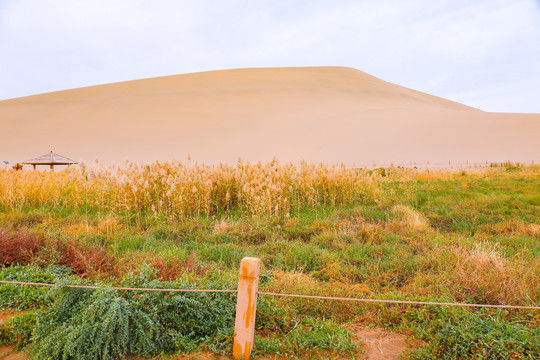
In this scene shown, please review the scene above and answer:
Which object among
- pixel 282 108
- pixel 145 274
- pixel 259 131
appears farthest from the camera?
pixel 282 108

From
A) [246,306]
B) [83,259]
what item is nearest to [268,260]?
[83,259]

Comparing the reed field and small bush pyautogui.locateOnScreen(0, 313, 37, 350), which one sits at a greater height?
the reed field

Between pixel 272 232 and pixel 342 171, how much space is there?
3.41 metres

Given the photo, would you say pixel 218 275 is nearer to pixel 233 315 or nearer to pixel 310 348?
pixel 233 315

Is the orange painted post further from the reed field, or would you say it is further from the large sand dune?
the large sand dune

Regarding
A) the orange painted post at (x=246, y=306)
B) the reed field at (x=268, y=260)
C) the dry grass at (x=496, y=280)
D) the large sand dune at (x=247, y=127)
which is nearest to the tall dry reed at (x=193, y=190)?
the reed field at (x=268, y=260)

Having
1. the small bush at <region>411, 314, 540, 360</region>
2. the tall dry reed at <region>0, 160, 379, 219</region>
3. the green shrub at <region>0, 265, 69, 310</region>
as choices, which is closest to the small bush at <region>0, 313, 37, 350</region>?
the green shrub at <region>0, 265, 69, 310</region>

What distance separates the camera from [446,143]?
33000mm

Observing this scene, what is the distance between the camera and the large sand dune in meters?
32.5

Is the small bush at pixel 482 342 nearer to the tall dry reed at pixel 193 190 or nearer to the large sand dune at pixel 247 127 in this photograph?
the tall dry reed at pixel 193 190

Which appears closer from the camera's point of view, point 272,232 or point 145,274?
point 145,274

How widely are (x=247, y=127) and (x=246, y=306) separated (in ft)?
131

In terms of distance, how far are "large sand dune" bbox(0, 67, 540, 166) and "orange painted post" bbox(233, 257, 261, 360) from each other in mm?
26408

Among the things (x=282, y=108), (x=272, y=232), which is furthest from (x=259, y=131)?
(x=272, y=232)
